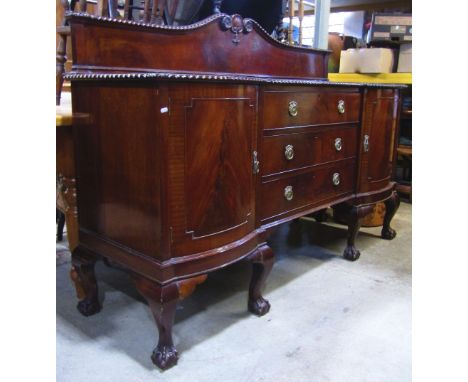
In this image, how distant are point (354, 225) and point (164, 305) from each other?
1266 mm

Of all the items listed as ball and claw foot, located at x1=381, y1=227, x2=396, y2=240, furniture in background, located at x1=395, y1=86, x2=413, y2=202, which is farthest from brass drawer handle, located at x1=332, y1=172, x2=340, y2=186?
furniture in background, located at x1=395, y1=86, x2=413, y2=202

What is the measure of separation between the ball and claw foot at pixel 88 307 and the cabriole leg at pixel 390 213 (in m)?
1.65

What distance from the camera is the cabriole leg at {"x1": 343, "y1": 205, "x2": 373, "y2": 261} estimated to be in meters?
2.25

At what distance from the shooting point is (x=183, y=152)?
128 cm

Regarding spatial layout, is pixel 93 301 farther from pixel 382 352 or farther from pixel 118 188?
pixel 382 352

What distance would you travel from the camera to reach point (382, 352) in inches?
58.7

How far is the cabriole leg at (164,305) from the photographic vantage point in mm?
1322

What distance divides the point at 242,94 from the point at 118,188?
498 mm

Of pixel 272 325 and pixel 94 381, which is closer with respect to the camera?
pixel 94 381

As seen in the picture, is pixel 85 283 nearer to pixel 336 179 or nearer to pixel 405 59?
pixel 336 179

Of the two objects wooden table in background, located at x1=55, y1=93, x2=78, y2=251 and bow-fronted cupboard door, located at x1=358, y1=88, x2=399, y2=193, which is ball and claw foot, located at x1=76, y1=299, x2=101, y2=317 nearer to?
wooden table in background, located at x1=55, y1=93, x2=78, y2=251

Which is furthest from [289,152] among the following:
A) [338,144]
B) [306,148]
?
[338,144]

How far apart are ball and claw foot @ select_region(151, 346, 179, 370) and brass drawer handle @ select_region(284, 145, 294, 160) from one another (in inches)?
32.0

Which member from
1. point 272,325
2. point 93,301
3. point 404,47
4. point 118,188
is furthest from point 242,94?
point 404,47
